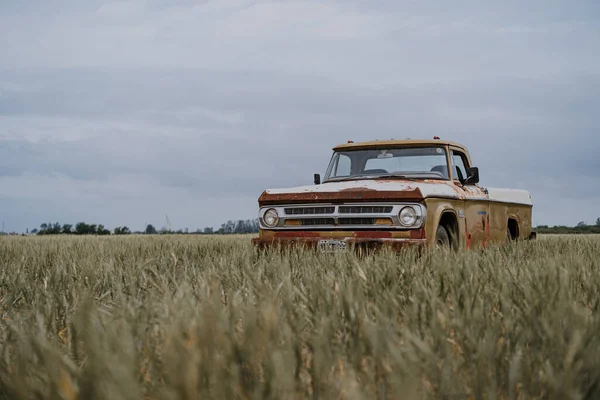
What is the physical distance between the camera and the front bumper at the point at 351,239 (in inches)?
278

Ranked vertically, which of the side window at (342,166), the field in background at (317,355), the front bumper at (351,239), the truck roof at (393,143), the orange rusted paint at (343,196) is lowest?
the field in background at (317,355)

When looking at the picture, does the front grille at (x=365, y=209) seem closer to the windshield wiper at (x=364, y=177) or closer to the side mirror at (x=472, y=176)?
the windshield wiper at (x=364, y=177)

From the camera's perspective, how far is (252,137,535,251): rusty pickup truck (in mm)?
7184

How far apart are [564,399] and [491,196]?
8.28m

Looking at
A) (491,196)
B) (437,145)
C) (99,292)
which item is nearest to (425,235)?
(437,145)

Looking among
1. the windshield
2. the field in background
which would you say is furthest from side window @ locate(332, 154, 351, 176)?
the field in background

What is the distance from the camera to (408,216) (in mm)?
7164

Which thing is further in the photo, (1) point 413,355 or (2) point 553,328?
(2) point 553,328

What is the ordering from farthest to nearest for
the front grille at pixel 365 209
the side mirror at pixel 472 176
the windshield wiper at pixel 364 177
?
the side mirror at pixel 472 176, the windshield wiper at pixel 364 177, the front grille at pixel 365 209

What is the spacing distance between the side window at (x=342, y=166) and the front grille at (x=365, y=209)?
64.1 inches

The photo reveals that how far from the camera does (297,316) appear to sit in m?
2.70

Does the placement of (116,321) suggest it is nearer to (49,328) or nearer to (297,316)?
(49,328)

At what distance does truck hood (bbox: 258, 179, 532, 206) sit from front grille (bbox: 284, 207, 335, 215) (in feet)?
0.31

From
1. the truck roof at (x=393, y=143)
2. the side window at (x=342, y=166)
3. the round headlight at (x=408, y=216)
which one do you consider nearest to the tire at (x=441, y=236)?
the round headlight at (x=408, y=216)
